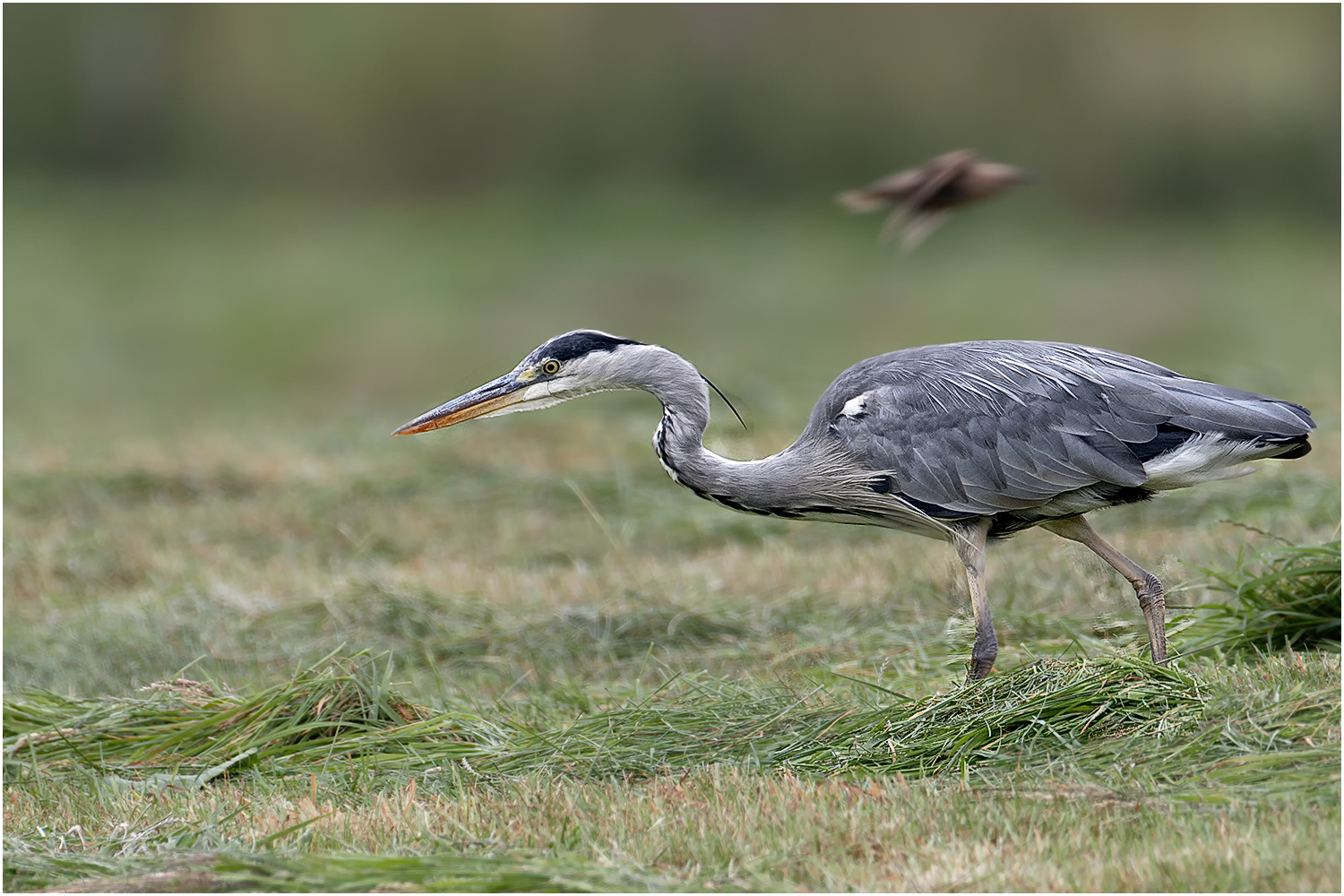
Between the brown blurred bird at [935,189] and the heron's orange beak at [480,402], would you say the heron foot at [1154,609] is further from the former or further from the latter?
the heron's orange beak at [480,402]

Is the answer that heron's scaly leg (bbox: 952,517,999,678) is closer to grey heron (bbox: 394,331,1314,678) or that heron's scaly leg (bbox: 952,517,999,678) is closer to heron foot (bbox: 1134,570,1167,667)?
grey heron (bbox: 394,331,1314,678)

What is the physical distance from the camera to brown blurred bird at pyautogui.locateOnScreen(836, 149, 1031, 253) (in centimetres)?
688

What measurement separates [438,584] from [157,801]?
3.18 m

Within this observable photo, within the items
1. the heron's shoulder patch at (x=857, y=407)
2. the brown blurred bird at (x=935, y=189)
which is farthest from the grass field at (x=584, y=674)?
the brown blurred bird at (x=935, y=189)

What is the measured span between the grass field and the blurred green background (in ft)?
10.5

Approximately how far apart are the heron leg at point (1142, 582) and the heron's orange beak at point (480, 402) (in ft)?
6.89

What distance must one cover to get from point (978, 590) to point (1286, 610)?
1.27 metres

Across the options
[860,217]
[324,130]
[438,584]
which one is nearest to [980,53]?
[860,217]

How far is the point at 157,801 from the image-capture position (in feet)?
16.9

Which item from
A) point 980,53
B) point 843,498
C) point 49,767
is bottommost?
point 49,767

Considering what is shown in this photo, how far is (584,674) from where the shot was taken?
6883mm

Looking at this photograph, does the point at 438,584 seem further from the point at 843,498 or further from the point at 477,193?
the point at 477,193

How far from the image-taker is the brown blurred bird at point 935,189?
688cm

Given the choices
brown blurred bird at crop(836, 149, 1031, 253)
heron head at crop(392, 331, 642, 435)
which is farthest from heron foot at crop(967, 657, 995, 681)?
brown blurred bird at crop(836, 149, 1031, 253)
